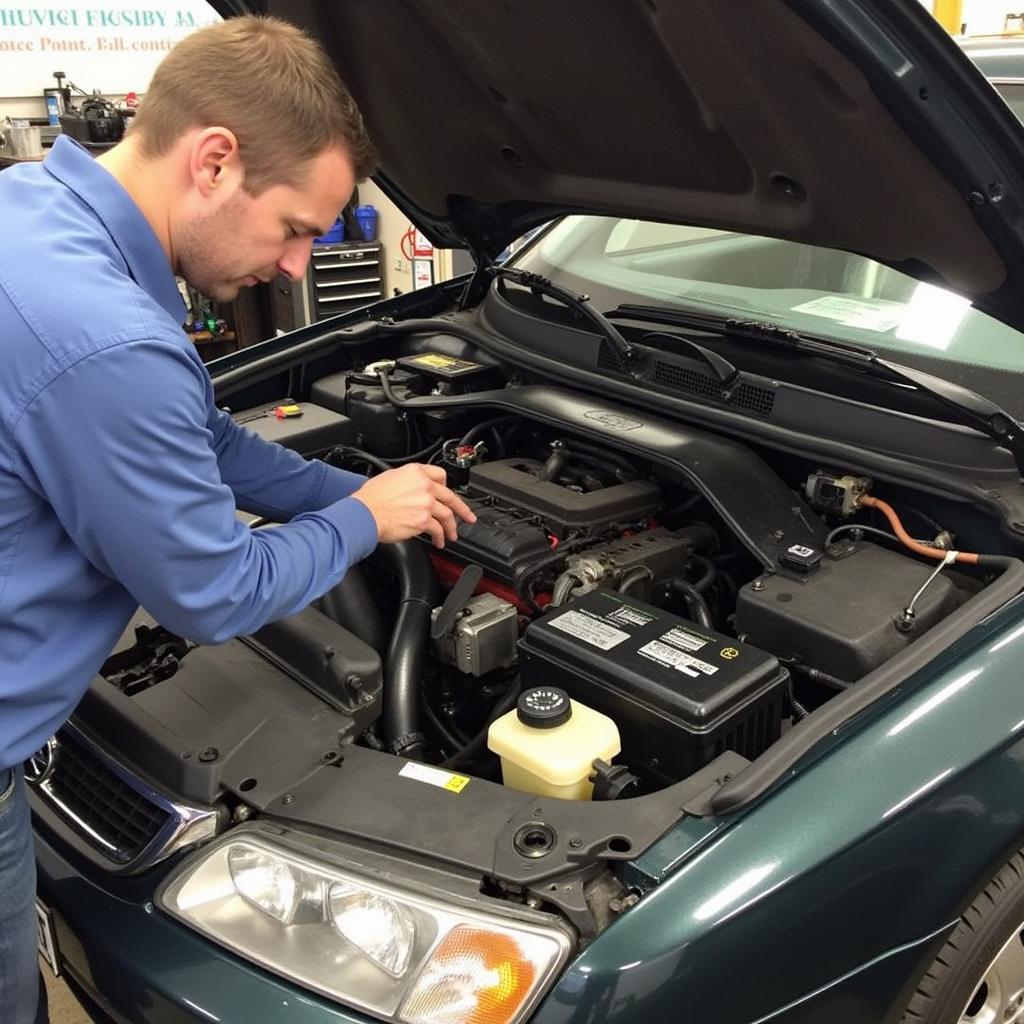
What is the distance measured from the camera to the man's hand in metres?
1.35

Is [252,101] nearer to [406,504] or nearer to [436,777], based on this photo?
[406,504]

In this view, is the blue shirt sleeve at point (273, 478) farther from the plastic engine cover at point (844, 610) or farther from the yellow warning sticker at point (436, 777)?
the plastic engine cover at point (844, 610)

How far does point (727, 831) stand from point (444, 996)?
13.7 inches

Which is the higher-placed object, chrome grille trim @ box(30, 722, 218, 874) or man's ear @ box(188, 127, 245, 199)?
man's ear @ box(188, 127, 245, 199)

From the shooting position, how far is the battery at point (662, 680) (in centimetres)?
129

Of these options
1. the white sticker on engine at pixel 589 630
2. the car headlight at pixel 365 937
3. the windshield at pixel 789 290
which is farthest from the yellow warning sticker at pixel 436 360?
→ the car headlight at pixel 365 937

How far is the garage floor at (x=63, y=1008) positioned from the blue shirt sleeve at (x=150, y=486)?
125 cm

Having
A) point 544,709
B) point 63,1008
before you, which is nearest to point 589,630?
point 544,709

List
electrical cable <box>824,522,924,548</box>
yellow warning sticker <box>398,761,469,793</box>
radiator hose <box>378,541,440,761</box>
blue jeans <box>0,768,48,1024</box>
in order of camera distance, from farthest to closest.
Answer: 1. electrical cable <box>824,522,924,548</box>
2. radiator hose <box>378,541,440,761</box>
3. yellow warning sticker <box>398,761,469,793</box>
4. blue jeans <box>0,768,48,1024</box>

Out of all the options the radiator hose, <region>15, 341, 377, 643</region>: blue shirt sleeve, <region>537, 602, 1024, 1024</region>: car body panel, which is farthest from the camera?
the radiator hose

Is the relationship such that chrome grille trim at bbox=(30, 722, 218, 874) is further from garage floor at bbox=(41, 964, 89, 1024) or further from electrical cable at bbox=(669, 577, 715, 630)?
electrical cable at bbox=(669, 577, 715, 630)

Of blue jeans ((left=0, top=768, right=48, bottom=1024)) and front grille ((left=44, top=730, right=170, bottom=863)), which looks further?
front grille ((left=44, top=730, right=170, bottom=863))

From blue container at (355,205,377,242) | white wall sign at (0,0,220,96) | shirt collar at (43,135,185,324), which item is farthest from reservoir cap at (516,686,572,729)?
blue container at (355,205,377,242)

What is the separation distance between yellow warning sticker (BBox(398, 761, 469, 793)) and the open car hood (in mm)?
838
